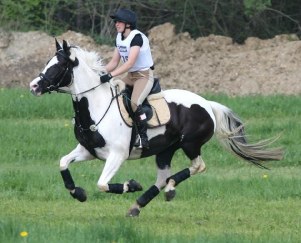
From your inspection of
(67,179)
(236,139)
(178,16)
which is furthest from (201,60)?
(67,179)

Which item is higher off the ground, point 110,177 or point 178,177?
point 110,177

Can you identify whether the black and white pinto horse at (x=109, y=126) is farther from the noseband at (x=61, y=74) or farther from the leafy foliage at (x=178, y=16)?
the leafy foliage at (x=178, y=16)

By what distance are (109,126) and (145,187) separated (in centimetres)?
262

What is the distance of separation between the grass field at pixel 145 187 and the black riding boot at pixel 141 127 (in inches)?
32.8

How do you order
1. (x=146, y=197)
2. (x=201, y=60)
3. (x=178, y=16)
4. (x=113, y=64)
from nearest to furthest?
(x=146, y=197)
(x=113, y=64)
(x=201, y=60)
(x=178, y=16)

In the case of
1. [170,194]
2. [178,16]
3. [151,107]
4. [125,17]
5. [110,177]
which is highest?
[125,17]

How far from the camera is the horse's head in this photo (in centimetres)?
1275

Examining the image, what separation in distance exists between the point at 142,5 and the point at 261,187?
Result: 1722 cm

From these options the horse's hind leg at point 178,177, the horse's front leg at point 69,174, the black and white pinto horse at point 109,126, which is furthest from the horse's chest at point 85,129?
the horse's hind leg at point 178,177

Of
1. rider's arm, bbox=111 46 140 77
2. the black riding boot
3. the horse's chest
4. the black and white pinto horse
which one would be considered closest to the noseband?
the black and white pinto horse

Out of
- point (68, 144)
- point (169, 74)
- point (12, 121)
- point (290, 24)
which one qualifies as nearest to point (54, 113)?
point (12, 121)

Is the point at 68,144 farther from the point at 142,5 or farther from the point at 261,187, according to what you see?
the point at 142,5

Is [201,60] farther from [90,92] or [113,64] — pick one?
[90,92]

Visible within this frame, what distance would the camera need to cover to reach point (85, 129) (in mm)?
12891
